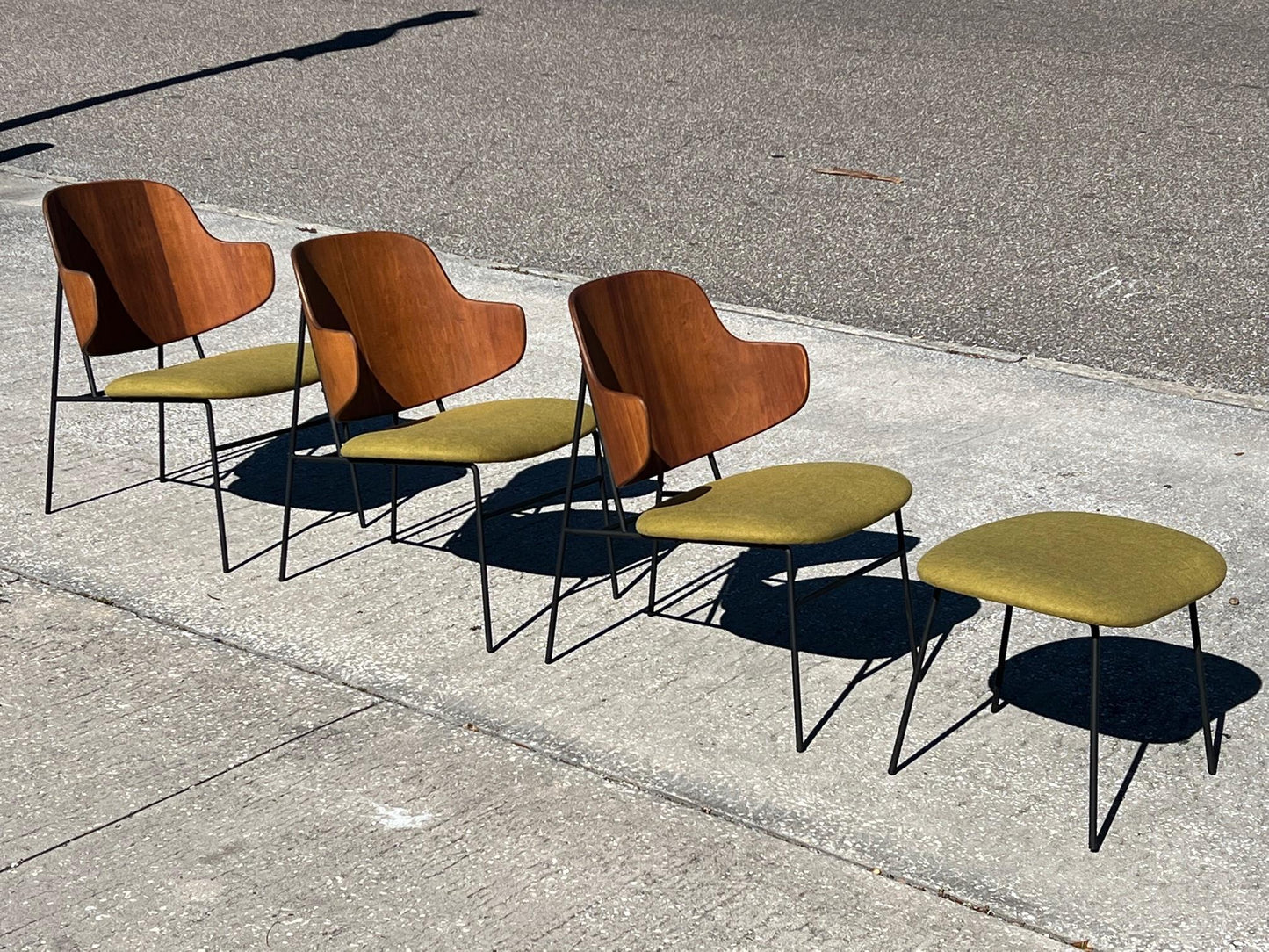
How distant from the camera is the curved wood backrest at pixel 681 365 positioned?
4.39 metres

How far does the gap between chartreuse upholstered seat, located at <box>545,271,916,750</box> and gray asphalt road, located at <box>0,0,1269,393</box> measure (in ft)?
9.55

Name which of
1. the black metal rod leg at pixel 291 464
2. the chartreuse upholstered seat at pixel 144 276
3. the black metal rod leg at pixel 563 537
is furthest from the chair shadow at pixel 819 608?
the chartreuse upholstered seat at pixel 144 276

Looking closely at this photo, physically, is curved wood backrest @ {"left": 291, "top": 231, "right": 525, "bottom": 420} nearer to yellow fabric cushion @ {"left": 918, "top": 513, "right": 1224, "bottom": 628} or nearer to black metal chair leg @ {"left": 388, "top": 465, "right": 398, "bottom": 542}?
black metal chair leg @ {"left": 388, "top": 465, "right": 398, "bottom": 542}

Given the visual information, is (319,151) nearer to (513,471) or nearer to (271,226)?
(271,226)

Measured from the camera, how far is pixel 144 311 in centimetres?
593

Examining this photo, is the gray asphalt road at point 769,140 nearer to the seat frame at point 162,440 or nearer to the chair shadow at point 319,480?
the chair shadow at point 319,480

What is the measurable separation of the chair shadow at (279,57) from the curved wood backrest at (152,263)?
24.6 ft

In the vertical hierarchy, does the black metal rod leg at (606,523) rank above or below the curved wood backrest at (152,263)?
below

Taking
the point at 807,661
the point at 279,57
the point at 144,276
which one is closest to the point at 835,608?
the point at 807,661

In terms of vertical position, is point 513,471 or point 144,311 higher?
point 144,311

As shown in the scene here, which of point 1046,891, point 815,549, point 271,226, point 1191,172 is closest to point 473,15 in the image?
point 271,226

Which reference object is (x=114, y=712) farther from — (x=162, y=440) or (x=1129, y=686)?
(x=1129, y=686)

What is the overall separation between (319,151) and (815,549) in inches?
286

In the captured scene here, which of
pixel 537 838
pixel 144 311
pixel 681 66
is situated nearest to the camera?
pixel 537 838
